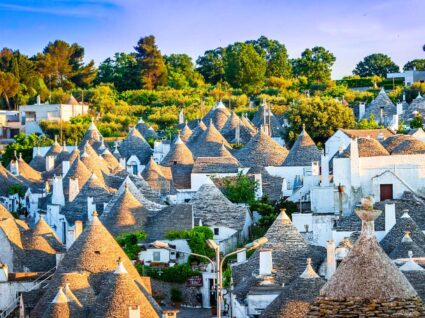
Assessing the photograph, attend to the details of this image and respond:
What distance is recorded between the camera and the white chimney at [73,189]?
177ft

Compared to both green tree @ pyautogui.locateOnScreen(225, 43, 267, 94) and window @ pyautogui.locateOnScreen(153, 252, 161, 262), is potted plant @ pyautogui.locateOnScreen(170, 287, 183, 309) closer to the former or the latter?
window @ pyautogui.locateOnScreen(153, 252, 161, 262)

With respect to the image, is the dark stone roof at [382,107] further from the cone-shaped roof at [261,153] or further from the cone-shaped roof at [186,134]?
the cone-shaped roof at [261,153]

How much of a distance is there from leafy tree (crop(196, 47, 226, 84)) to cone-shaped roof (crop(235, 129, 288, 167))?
2213 inches

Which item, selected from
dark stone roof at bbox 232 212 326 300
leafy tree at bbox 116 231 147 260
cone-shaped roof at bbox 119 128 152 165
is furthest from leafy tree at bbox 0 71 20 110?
dark stone roof at bbox 232 212 326 300

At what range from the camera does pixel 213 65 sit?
119688mm

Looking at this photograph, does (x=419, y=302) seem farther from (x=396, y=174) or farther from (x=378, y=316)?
(x=396, y=174)

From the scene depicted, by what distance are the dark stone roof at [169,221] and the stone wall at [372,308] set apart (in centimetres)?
3243

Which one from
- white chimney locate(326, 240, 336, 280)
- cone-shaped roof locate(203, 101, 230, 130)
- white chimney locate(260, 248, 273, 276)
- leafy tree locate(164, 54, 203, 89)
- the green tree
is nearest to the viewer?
white chimney locate(326, 240, 336, 280)

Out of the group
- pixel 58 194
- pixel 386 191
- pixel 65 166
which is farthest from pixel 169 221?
pixel 65 166

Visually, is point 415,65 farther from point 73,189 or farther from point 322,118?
point 73,189

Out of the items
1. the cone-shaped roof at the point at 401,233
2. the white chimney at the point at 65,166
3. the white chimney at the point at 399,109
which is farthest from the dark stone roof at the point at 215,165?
the cone-shaped roof at the point at 401,233

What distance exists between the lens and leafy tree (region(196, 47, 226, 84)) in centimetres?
11838

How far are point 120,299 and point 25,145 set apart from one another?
161ft

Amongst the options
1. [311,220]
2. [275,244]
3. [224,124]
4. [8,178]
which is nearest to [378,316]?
[275,244]
